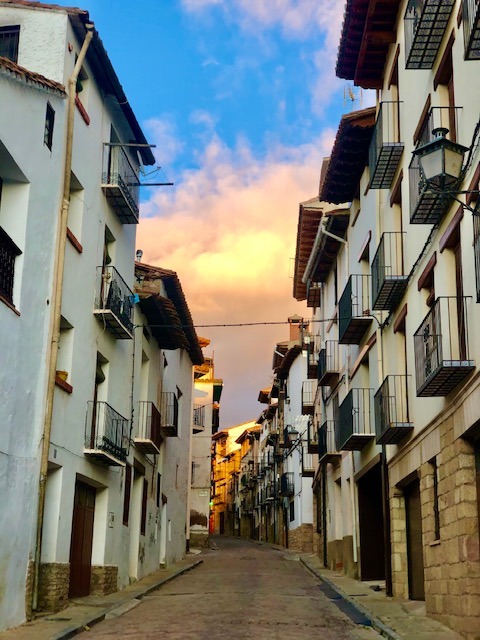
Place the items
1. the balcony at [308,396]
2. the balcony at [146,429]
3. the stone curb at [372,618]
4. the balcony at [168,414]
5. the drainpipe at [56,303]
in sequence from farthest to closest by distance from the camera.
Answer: the balcony at [308,396] < the balcony at [168,414] < the balcony at [146,429] < the drainpipe at [56,303] < the stone curb at [372,618]

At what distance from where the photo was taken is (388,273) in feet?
55.9

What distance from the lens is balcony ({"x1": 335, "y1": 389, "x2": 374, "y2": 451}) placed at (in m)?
20.2

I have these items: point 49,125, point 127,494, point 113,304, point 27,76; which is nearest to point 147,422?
point 127,494

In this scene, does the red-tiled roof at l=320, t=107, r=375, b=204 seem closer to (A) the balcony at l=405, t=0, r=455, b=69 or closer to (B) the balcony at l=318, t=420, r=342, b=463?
(A) the balcony at l=405, t=0, r=455, b=69

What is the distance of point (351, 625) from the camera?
13.4 metres

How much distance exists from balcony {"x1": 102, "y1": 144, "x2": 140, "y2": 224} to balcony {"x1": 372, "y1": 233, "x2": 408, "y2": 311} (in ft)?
Result: 19.3

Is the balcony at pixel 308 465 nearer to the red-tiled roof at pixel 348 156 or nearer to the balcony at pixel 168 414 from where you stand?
the balcony at pixel 168 414

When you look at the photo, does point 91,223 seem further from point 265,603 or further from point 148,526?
point 148,526

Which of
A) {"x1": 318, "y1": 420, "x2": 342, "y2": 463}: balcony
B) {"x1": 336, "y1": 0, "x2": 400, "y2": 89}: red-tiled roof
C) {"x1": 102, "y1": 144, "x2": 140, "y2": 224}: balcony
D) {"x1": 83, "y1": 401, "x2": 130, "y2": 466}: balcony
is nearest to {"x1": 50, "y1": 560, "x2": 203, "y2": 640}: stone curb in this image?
{"x1": 83, "y1": 401, "x2": 130, "y2": 466}: balcony

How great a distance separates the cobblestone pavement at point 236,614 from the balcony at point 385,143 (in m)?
8.48

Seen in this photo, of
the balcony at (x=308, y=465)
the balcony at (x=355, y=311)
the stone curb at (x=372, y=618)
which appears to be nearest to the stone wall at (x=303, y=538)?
the balcony at (x=308, y=465)

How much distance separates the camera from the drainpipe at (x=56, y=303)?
13.8 metres

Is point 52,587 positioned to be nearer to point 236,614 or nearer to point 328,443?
point 236,614

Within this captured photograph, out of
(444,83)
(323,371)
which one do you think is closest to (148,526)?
(323,371)
